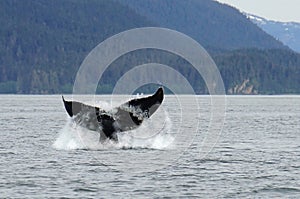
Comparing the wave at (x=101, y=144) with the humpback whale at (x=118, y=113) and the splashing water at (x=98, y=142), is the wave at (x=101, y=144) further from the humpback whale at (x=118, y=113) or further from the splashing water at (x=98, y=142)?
the humpback whale at (x=118, y=113)

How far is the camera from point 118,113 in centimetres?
3334

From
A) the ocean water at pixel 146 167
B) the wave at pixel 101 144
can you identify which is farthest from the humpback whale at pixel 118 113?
the wave at pixel 101 144


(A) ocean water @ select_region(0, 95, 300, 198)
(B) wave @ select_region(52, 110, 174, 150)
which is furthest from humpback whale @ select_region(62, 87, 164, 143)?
(B) wave @ select_region(52, 110, 174, 150)

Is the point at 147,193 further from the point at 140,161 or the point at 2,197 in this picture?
the point at 140,161

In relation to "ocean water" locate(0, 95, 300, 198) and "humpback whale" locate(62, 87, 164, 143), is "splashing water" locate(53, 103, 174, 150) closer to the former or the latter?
"ocean water" locate(0, 95, 300, 198)

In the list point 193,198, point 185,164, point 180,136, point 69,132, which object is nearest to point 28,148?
point 69,132

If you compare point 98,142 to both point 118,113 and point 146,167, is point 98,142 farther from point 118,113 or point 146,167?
point 146,167

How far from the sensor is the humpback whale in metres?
33.1

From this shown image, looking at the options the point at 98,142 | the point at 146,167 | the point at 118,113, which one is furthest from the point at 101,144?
the point at 146,167

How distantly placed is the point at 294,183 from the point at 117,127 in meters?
8.21

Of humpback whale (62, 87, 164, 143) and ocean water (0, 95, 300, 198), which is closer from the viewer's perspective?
ocean water (0, 95, 300, 198)

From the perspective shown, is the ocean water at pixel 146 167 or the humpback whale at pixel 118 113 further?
the humpback whale at pixel 118 113

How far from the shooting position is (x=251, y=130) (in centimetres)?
5738

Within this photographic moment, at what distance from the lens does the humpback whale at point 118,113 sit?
109 ft
